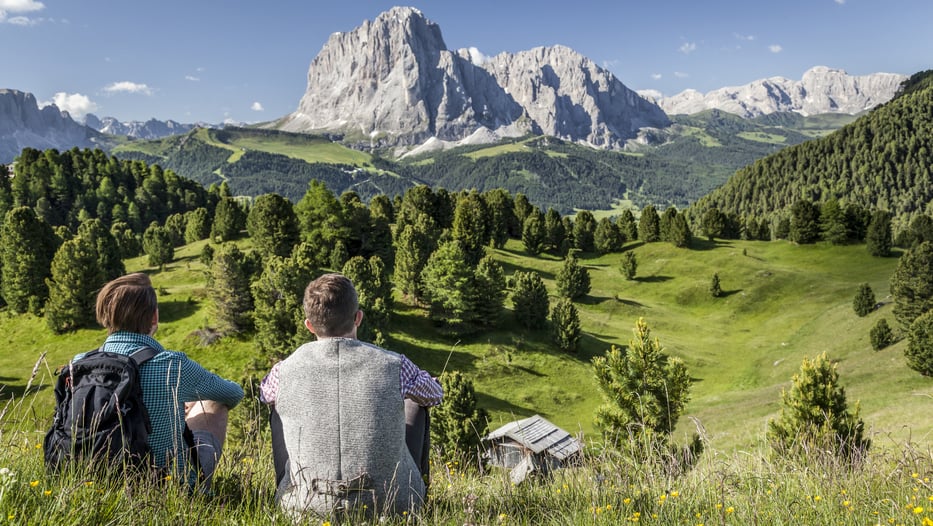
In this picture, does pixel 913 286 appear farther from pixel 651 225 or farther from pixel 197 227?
pixel 197 227

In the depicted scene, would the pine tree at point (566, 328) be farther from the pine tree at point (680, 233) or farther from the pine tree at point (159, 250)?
the pine tree at point (159, 250)

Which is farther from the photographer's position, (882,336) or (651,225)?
(651,225)

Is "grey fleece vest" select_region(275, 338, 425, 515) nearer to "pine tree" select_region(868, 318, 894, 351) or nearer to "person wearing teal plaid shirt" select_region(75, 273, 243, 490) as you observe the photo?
"person wearing teal plaid shirt" select_region(75, 273, 243, 490)

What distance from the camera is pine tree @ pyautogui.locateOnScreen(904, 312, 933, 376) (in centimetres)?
3300

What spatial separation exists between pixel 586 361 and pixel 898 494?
4358 cm

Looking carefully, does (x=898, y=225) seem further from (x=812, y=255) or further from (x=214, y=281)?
(x=214, y=281)

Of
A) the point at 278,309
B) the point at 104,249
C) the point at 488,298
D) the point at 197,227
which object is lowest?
the point at 488,298

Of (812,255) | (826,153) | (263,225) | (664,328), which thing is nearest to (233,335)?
(263,225)

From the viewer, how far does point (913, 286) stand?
155 ft

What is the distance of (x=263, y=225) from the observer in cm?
5666

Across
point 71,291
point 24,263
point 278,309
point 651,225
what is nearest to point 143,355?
point 278,309

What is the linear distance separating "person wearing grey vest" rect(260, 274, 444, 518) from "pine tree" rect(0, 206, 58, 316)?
56468mm

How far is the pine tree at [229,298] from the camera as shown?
39.4m

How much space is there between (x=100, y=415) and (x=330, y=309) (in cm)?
192
